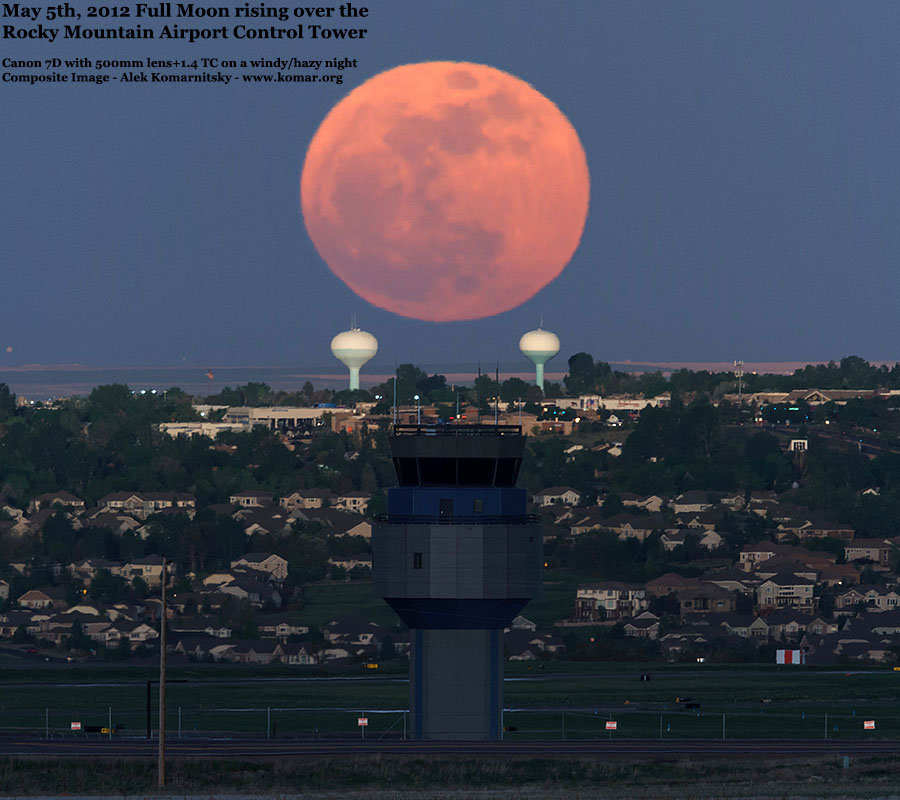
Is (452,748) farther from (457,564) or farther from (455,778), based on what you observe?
(457,564)

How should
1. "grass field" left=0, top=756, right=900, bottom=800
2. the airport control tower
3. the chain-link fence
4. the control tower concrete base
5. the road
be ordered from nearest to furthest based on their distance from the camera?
"grass field" left=0, top=756, right=900, bottom=800, the road, the airport control tower, the control tower concrete base, the chain-link fence

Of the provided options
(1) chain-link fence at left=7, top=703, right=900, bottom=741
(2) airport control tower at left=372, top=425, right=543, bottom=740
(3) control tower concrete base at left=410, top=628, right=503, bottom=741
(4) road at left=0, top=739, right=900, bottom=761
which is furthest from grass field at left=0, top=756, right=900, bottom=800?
(1) chain-link fence at left=7, top=703, right=900, bottom=741

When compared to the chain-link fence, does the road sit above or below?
above

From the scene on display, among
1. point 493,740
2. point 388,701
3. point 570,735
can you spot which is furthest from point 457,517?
point 388,701

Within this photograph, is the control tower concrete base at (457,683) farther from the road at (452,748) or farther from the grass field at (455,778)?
the grass field at (455,778)

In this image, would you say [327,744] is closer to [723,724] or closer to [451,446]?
[451,446]

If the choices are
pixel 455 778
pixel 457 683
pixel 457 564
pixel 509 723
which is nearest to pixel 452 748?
pixel 457 683

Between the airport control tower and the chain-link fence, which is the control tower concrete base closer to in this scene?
the airport control tower
